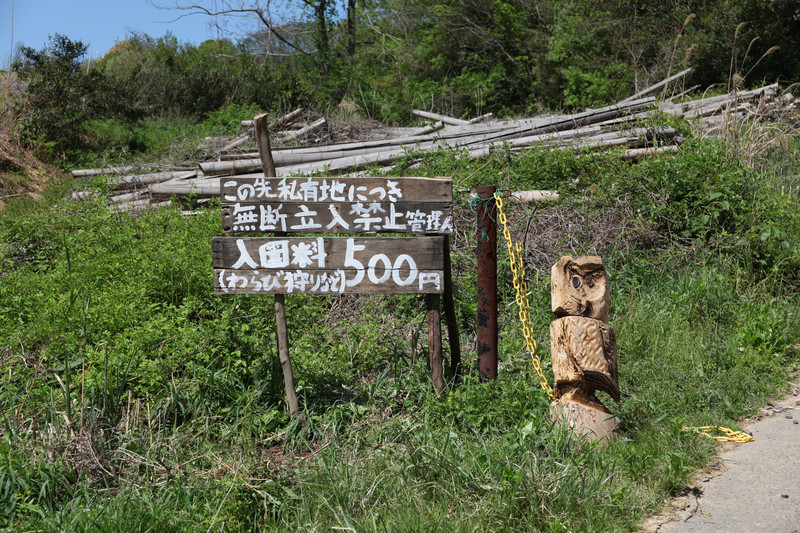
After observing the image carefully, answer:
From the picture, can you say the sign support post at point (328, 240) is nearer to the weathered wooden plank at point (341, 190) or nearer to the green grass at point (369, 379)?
the weathered wooden plank at point (341, 190)

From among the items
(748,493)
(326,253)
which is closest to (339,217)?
(326,253)

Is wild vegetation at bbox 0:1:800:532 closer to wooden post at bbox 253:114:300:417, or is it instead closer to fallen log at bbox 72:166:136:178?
wooden post at bbox 253:114:300:417

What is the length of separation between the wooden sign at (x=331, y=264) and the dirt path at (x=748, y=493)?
1.80 metres

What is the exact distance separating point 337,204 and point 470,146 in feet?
18.7

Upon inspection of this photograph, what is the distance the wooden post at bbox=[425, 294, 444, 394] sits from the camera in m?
4.14

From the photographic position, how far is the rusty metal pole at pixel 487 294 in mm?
4168

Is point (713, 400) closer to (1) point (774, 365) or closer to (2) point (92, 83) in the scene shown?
(1) point (774, 365)

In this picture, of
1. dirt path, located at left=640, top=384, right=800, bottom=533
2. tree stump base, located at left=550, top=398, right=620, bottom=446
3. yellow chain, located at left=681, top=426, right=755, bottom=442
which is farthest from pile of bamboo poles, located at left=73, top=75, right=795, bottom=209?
tree stump base, located at left=550, top=398, right=620, bottom=446

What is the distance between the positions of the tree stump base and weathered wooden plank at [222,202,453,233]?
1.31 m

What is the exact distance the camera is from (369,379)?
468 cm

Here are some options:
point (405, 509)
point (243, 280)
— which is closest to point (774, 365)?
point (405, 509)

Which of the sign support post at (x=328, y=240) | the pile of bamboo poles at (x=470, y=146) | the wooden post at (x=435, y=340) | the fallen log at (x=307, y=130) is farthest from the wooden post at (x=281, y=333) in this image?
the fallen log at (x=307, y=130)

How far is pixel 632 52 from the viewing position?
1623cm

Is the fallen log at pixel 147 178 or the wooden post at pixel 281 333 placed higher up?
the fallen log at pixel 147 178
